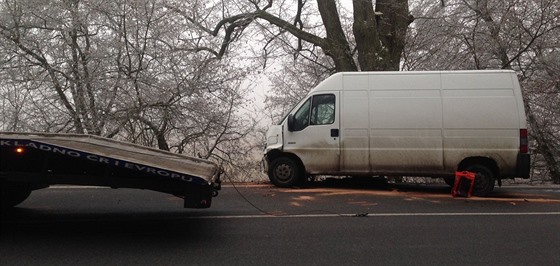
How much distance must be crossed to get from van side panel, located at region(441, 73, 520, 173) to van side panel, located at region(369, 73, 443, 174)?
0.70ft

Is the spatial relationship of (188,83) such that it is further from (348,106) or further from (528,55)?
(528,55)

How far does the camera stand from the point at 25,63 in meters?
15.7

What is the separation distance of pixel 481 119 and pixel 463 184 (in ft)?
4.33

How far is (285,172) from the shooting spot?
1163 cm

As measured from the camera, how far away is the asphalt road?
5.97m

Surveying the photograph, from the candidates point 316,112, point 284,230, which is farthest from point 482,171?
point 284,230

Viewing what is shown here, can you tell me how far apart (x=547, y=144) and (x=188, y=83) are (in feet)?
38.6

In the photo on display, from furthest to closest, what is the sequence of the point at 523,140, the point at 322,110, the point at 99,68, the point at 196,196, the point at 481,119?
the point at 99,68 → the point at 322,110 → the point at 481,119 → the point at 523,140 → the point at 196,196

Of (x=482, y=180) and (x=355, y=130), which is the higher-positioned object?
(x=355, y=130)

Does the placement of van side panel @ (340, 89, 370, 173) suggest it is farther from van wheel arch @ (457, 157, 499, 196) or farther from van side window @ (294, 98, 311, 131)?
van wheel arch @ (457, 157, 499, 196)

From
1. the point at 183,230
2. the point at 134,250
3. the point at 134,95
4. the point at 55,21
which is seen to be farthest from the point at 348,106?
the point at 55,21

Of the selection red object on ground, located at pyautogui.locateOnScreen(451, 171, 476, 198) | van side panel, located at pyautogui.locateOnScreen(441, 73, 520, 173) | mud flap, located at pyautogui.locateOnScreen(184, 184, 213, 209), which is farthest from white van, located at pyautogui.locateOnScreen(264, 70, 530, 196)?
mud flap, located at pyautogui.locateOnScreen(184, 184, 213, 209)

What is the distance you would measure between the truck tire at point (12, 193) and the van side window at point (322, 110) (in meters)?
5.70

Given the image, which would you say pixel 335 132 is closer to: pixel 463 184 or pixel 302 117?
pixel 302 117
